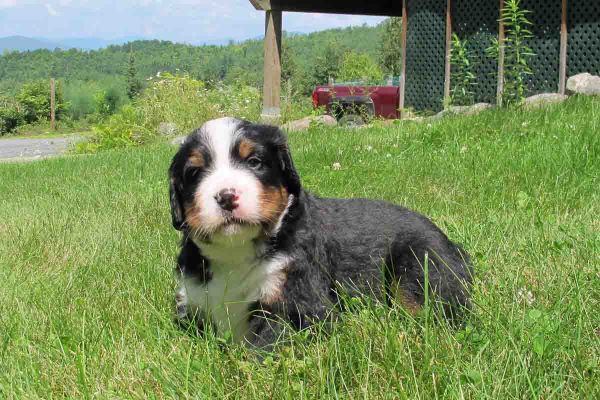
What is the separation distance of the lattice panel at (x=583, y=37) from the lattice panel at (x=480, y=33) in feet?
5.37

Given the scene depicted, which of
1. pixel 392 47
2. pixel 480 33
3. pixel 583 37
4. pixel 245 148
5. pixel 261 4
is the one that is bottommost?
pixel 245 148

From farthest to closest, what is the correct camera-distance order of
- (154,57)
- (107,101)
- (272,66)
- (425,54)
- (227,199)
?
(154,57)
(107,101)
(425,54)
(272,66)
(227,199)

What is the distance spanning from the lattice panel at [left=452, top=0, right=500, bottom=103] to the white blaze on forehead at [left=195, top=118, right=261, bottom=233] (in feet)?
43.3

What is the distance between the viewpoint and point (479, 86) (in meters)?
15.8

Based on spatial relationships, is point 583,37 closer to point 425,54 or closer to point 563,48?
point 563,48

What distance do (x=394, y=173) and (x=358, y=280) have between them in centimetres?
319

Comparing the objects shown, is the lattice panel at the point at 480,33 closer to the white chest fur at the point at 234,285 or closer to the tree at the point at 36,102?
the white chest fur at the point at 234,285

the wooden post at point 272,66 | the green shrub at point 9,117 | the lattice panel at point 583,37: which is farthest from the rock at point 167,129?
the green shrub at point 9,117

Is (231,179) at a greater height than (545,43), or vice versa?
(545,43)

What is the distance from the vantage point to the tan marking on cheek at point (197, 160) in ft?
9.53

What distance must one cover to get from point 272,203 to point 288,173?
28cm

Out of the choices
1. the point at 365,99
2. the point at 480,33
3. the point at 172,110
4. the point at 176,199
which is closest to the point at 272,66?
the point at 365,99

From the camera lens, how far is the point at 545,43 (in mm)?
14625

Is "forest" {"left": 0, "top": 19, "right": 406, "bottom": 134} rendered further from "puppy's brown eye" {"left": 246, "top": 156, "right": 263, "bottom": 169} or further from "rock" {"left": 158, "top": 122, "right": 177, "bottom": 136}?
"puppy's brown eye" {"left": 246, "top": 156, "right": 263, "bottom": 169}
